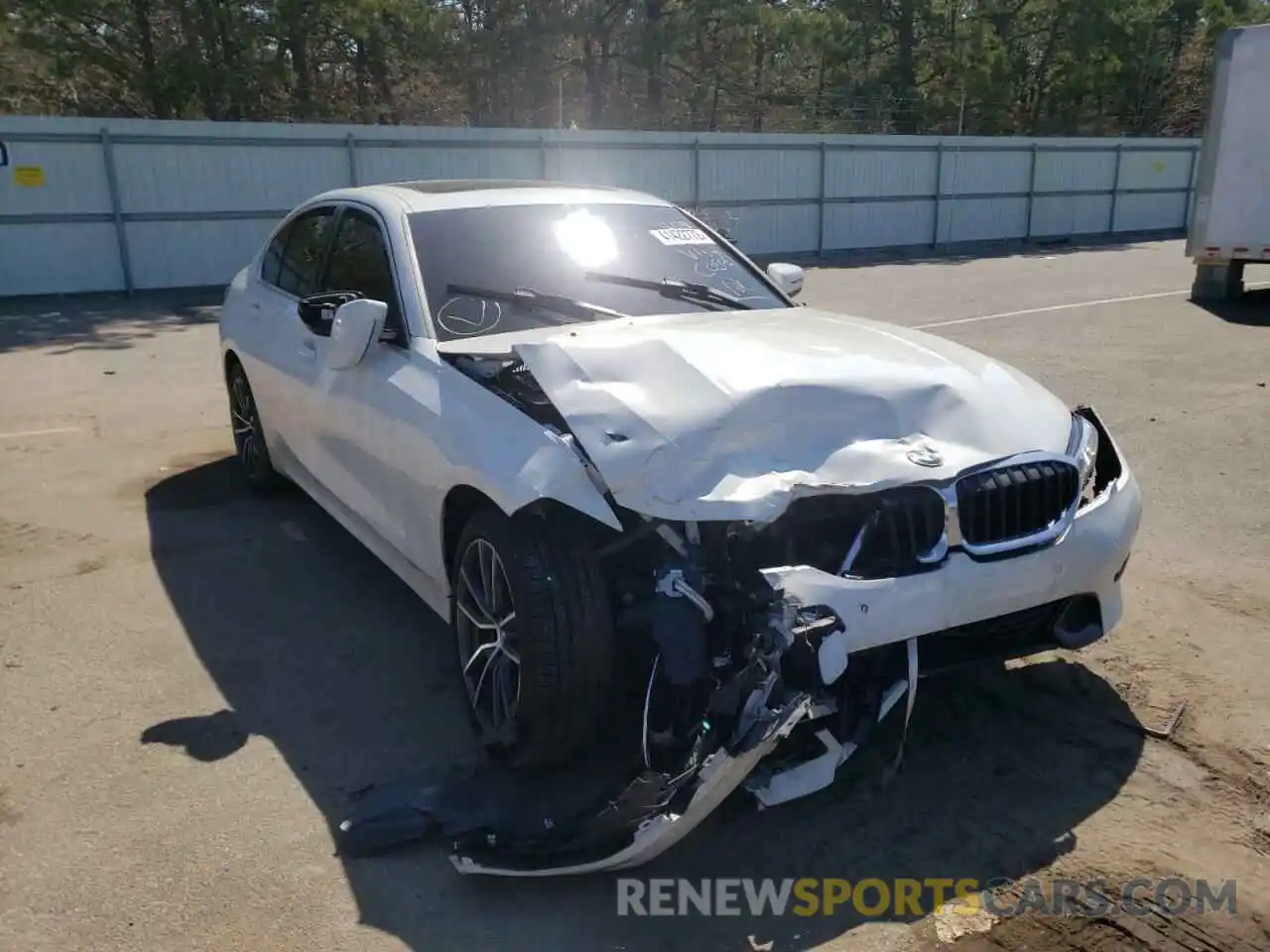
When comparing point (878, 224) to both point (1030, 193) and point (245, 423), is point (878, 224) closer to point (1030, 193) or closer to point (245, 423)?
point (1030, 193)

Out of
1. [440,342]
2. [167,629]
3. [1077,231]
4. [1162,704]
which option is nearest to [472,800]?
[440,342]

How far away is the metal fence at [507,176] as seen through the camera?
15227 mm

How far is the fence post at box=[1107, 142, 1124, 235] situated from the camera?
1061 inches

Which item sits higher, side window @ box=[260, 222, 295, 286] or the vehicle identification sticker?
the vehicle identification sticker

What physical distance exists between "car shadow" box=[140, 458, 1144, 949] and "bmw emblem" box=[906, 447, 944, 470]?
945 millimetres

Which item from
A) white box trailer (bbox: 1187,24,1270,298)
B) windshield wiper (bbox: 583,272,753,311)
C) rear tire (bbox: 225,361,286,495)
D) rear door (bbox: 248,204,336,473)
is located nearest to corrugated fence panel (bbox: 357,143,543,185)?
white box trailer (bbox: 1187,24,1270,298)

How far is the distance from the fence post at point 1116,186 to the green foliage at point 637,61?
675 cm

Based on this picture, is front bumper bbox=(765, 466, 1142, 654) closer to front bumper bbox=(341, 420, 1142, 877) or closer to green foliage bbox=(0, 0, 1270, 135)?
front bumper bbox=(341, 420, 1142, 877)

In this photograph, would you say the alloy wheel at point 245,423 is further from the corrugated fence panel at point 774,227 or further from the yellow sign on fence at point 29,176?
the corrugated fence panel at point 774,227

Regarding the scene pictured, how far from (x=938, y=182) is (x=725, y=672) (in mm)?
23072


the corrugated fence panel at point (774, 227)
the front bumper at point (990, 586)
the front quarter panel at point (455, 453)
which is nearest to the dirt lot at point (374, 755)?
the front bumper at point (990, 586)

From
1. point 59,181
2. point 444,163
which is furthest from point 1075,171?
point 59,181

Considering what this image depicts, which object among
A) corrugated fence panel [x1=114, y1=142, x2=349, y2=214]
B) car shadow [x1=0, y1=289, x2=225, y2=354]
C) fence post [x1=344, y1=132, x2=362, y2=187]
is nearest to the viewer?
car shadow [x1=0, y1=289, x2=225, y2=354]

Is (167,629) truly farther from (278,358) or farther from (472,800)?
(472,800)
